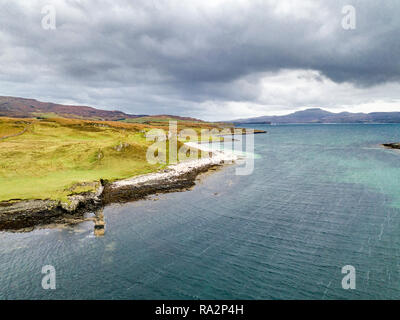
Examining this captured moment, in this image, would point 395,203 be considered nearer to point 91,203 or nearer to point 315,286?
point 315,286

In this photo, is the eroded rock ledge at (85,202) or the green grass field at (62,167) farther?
the green grass field at (62,167)

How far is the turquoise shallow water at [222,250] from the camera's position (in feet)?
51.2

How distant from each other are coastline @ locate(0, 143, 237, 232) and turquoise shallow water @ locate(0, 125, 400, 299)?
2258 mm

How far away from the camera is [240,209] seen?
3008cm

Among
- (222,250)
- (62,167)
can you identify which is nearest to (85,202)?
(62,167)

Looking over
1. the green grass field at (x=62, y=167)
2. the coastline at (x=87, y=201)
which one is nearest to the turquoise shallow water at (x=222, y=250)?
the coastline at (x=87, y=201)

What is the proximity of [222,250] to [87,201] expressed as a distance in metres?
21.1

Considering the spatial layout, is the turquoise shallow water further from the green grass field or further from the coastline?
the green grass field

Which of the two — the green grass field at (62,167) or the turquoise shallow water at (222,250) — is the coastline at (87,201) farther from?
the turquoise shallow water at (222,250)

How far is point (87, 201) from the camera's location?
1232 inches

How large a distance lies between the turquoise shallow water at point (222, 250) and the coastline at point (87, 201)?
2258 millimetres

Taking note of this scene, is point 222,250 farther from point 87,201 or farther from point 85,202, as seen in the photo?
point 87,201
